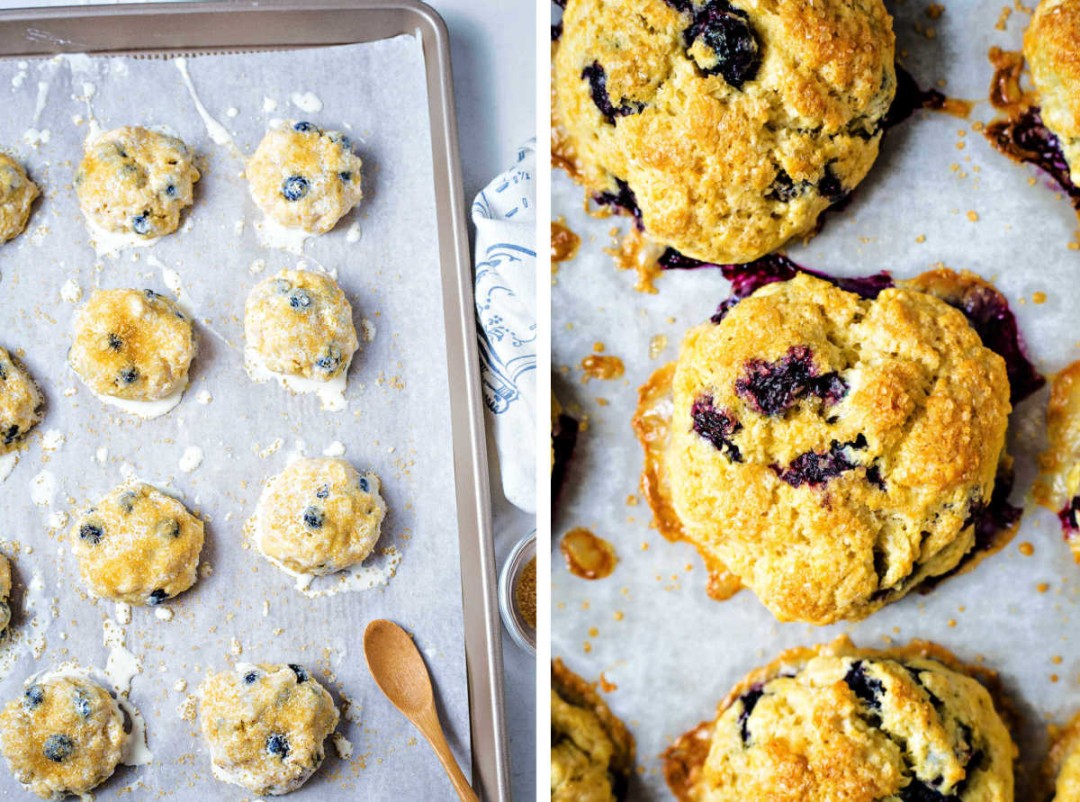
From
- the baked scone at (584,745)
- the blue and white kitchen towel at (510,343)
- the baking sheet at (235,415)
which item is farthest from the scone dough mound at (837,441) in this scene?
the baking sheet at (235,415)

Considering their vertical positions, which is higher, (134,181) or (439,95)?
(439,95)

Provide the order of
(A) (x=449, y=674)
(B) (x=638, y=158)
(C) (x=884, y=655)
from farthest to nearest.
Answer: (A) (x=449, y=674), (C) (x=884, y=655), (B) (x=638, y=158)

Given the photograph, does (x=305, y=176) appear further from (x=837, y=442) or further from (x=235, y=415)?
(x=837, y=442)

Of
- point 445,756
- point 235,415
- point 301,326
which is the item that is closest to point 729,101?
point 301,326

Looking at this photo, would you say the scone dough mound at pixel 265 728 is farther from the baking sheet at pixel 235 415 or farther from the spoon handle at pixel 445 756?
the spoon handle at pixel 445 756

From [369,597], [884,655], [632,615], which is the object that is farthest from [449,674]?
[884,655]

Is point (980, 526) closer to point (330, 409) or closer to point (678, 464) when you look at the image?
point (678, 464)
